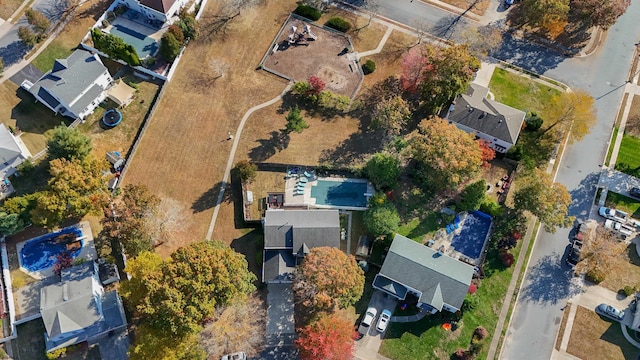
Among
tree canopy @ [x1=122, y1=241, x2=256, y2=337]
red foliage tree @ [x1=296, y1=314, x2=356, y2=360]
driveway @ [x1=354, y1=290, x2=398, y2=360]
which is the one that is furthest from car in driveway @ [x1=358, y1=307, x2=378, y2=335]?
tree canopy @ [x1=122, y1=241, x2=256, y2=337]

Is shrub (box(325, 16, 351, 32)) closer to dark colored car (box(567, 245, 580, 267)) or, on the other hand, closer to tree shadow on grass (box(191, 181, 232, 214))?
tree shadow on grass (box(191, 181, 232, 214))

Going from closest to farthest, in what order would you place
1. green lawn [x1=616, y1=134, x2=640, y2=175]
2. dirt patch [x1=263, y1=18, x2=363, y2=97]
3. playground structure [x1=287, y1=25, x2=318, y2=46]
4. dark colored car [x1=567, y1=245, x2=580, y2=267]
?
dark colored car [x1=567, y1=245, x2=580, y2=267], green lawn [x1=616, y1=134, x2=640, y2=175], dirt patch [x1=263, y1=18, x2=363, y2=97], playground structure [x1=287, y1=25, x2=318, y2=46]

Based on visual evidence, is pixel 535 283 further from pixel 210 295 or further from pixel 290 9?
pixel 290 9

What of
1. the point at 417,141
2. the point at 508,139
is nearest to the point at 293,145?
the point at 417,141

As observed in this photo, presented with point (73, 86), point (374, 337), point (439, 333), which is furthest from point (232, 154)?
point (439, 333)

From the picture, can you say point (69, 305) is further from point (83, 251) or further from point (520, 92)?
point (520, 92)
